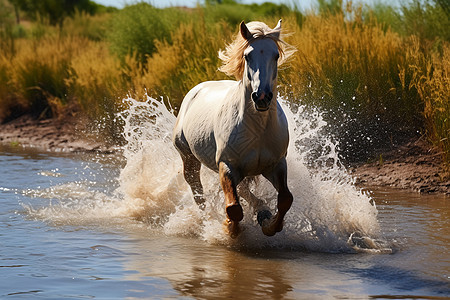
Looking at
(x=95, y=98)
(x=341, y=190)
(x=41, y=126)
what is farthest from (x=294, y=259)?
(x=41, y=126)

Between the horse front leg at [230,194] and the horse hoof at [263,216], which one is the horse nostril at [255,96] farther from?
the horse hoof at [263,216]

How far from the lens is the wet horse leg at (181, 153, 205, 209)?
282 inches

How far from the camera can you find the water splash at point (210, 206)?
20.9 feet

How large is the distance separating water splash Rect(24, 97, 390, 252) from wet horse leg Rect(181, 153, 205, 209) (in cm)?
12

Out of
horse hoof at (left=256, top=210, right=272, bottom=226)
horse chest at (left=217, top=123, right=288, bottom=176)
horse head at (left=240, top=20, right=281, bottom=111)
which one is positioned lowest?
horse hoof at (left=256, top=210, right=272, bottom=226)

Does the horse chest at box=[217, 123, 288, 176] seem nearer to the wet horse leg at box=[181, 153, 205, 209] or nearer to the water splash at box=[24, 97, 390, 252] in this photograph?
the water splash at box=[24, 97, 390, 252]

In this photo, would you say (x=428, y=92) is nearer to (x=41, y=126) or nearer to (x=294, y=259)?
(x=294, y=259)

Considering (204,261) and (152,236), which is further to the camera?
(152,236)

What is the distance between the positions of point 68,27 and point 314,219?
62.1ft

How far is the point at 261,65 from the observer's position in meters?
5.45

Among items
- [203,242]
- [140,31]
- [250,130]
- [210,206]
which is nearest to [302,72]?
[210,206]

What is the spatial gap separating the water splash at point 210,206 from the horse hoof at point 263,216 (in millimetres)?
162

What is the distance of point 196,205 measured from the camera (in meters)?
7.10

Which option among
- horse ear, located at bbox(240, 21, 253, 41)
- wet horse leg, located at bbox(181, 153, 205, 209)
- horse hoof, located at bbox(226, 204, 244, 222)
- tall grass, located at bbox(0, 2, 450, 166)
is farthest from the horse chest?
tall grass, located at bbox(0, 2, 450, 166)
